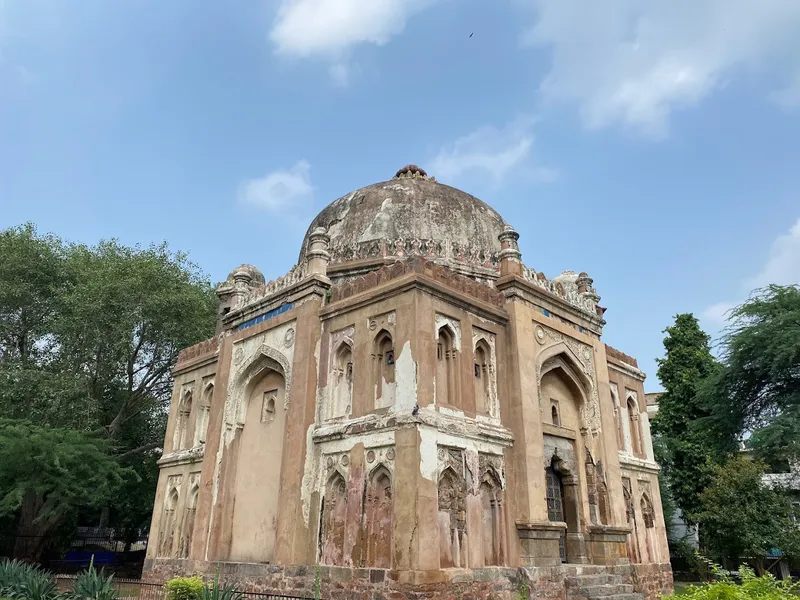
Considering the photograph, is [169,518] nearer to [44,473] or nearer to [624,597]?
[44,473]

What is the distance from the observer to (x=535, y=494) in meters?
10.9

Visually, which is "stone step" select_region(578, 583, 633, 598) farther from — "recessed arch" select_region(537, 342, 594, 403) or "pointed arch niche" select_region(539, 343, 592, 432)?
"recessed arch" select_region(537, 342, 594, 403)

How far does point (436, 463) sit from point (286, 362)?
165 inches

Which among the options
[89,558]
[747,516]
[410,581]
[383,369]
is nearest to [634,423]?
[747,516]


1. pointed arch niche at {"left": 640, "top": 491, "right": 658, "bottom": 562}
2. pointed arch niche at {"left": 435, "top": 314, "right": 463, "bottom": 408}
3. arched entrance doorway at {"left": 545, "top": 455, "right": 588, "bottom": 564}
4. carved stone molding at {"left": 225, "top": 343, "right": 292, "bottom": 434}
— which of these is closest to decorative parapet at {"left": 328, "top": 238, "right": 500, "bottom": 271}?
carved stone molding at {"left": 225, "top": 343, "right": 292, "bottom": 434}

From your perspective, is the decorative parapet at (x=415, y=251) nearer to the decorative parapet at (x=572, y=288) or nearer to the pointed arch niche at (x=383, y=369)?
the decorative parapet at (x=572, y=288)

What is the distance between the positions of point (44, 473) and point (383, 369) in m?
10.6

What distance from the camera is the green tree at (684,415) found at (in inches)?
931

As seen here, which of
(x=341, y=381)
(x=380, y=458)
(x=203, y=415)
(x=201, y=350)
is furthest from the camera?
(x=201, y=350)

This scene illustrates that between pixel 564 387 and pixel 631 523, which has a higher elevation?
Result: pixel 564 387

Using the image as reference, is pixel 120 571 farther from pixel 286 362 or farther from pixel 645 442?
pixel 645 442

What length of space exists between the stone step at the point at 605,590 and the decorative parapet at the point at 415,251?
7.87 meters

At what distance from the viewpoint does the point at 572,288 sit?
1453cm

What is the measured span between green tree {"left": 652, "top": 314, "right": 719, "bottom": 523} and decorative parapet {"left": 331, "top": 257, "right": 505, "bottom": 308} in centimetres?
1486
